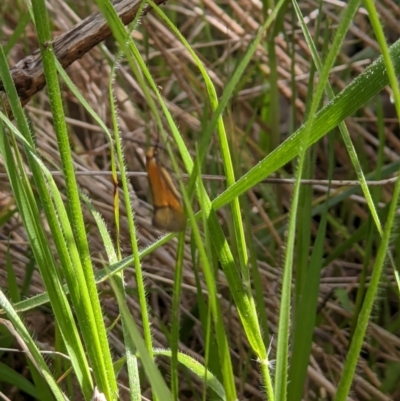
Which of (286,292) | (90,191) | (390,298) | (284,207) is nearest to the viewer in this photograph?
(286,292)

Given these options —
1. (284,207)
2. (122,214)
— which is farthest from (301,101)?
(122,214)

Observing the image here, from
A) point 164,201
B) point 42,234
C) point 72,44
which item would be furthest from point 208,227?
point 72,44

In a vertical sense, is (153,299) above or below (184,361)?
below

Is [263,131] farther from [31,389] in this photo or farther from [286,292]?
[286,292]

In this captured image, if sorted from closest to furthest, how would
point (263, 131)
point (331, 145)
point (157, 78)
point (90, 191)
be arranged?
1. point (331, 145)
2. point (90, 191)
3. point (263, 131)
4. point (157, 78)

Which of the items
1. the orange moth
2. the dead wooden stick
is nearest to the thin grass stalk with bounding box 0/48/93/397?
the orange moth

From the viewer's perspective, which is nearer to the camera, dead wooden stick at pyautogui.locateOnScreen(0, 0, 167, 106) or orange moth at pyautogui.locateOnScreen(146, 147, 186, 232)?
orange moth at pyautogui.locateOnScreen(146, 147, 186, 232)

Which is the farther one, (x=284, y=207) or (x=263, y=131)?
(x=263, y=131)

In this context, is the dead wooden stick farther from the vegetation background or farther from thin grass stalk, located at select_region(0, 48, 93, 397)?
thin grass stalk, located at select_region(0, 48, 93, 397)

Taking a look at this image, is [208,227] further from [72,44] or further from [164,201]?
[72,44]
